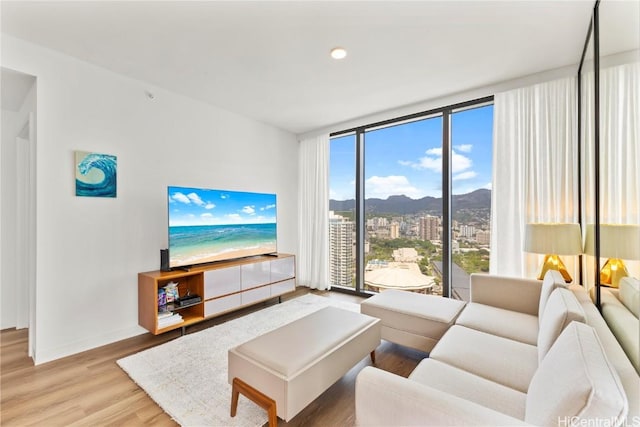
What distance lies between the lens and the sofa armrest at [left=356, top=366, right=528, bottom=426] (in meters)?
0.88

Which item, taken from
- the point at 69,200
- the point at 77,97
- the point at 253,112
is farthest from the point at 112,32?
the point at 253,112

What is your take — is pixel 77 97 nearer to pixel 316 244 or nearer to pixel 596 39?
pixel 316 244

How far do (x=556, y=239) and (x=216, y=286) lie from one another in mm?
3195

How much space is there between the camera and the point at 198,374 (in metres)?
2.09

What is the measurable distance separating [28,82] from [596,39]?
4390mm

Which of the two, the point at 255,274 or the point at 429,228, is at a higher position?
the point at 429,228

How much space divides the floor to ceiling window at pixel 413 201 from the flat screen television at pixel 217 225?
3.96 feet

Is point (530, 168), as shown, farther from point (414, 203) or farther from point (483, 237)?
point (414, 203)

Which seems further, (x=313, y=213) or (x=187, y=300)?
(x=313, y=213)

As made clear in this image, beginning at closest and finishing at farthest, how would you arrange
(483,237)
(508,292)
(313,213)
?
(508,292), (483,237), (313,213)

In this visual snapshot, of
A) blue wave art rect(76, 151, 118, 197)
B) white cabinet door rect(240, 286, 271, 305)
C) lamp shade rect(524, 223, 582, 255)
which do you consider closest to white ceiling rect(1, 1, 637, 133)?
blue wave art rect(76, 151, 118, 197)

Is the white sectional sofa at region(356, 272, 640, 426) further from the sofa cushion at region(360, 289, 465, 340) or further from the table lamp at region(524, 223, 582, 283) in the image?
the table lamp at region(524, 223, 582, 283)

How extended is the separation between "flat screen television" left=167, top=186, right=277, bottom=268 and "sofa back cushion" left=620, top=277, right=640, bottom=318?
10.8ft

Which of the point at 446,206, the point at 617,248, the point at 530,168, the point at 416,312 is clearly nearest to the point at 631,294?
the point at 617,248
